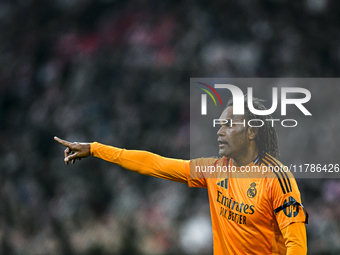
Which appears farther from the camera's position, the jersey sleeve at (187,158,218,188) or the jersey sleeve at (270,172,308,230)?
the jersey sleeve at (187,158,218,188)

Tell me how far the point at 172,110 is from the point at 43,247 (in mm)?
2597

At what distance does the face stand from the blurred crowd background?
1681 millimetres

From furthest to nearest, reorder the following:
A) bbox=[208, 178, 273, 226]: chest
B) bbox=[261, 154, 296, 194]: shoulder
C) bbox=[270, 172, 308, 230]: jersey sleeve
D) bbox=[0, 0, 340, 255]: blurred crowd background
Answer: bbox=[0, 0, 340, 255]: blurred crowd background
bbox=[208, 178, 273, 226]: chest
bbox=[261, 154, 296, 194]: shoulder
bbox=[270, 172, 308, 230]: jersey sleeve

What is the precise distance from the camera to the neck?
7.63ft

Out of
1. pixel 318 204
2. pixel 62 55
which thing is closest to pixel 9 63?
pixel 62 55

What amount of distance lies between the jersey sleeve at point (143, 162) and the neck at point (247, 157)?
399 mm

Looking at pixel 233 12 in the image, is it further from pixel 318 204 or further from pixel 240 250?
pixel 240 250

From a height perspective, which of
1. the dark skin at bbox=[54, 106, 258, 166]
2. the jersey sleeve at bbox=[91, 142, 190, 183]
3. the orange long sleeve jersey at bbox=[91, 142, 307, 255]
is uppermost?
the dark skin at bbox=[54, 106, 258, 166]

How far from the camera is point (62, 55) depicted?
4.49m

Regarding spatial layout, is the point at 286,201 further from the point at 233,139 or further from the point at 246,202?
the point at 233,139

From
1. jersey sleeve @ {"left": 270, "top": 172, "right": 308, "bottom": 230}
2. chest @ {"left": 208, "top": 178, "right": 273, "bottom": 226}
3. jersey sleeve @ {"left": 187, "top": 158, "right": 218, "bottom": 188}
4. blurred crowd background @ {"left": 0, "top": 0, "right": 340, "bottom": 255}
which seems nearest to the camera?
jersey sleeve @ {"left": 270, "top": 172, "right": 308, "bottom": 230}

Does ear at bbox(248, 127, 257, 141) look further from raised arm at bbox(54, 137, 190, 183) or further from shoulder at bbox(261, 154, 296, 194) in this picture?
raised arm at bbox(54, 137, 190, 183)

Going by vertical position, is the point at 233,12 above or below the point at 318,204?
above

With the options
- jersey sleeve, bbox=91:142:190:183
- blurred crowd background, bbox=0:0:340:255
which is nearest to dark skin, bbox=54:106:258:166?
jersey sleeve, bbox=91:142:190:183
